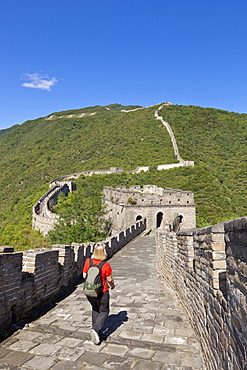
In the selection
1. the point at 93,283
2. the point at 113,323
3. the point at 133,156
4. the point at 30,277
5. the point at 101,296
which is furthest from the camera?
the point at 133,156

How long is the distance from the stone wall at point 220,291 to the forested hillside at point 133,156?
22.7 meters

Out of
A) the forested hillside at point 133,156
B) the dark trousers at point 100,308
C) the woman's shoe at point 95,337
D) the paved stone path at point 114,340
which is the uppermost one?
the forested hillside at point 133,156

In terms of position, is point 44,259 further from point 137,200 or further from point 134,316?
point 137,200

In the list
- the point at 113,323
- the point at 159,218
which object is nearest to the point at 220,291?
the point at 113,323

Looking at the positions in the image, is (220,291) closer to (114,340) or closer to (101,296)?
(101,296)

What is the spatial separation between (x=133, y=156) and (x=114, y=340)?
54223 mm

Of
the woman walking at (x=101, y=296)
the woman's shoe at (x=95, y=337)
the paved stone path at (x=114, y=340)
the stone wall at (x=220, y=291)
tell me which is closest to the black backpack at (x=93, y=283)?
the woman walking at (x=101, y=296)

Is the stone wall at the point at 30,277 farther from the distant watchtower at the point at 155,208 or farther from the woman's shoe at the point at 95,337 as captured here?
the distant watchtower at the point at 155,208

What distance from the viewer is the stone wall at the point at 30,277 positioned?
4383mm

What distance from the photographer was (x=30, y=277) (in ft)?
17.1

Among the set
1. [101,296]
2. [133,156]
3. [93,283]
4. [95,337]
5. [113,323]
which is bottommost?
[113,323]

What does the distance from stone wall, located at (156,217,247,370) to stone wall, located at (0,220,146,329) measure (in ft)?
8.89

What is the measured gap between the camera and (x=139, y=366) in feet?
11.0

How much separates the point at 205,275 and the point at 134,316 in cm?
226
